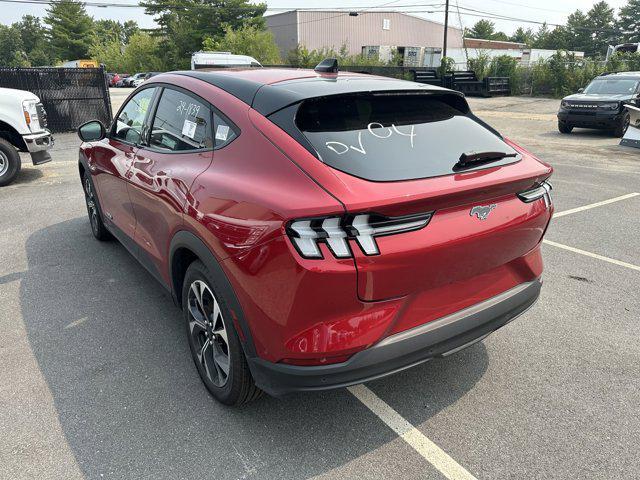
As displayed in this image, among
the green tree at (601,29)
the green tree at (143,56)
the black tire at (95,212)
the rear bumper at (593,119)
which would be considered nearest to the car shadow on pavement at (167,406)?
the black tire at (95,212)

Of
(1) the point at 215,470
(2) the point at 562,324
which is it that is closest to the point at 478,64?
(2) the point at 562,324

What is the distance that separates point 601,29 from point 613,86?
85981mm

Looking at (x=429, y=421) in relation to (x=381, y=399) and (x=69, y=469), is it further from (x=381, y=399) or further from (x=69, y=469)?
(x=69, y=469)

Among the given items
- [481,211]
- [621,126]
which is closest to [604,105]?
[621,126]

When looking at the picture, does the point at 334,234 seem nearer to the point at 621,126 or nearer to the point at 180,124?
the point at 180,124

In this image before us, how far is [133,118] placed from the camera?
3744 millimetres

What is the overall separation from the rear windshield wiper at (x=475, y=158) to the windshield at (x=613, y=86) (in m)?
13.6

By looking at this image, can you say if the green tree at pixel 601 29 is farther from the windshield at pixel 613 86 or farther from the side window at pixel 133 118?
the side window at pixel 133 118

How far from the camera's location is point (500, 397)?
8.83 ft

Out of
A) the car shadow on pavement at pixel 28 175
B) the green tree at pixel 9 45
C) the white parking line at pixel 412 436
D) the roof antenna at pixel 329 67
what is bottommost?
the white parking line at pixel 412 436

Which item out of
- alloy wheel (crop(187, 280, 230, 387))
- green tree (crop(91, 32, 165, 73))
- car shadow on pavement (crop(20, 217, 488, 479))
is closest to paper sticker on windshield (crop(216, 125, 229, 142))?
alloy wheel (crop(187, 280, 230, 387))

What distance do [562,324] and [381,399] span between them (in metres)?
1.65

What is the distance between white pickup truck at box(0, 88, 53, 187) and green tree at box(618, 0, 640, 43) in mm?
99387

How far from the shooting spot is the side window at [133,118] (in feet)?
11.6
